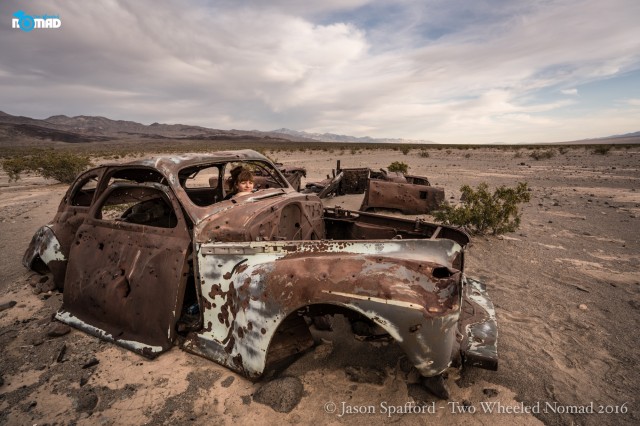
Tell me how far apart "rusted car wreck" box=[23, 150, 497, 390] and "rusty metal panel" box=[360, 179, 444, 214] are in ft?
13.0

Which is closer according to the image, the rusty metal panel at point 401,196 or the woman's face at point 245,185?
the woman's face at point 245,185

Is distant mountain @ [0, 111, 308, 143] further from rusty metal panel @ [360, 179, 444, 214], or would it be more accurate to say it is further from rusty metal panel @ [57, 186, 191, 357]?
rusty metal panel @ [57, 186, 191, 357]

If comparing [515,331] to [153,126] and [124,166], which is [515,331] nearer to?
[124,166]

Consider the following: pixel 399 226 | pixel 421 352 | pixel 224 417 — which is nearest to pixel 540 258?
pixel 399 226

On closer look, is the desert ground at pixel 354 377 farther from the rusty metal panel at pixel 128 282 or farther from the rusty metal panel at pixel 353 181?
the rusty metal panel at pixel 353 181

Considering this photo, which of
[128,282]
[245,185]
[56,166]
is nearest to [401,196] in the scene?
[245,185]

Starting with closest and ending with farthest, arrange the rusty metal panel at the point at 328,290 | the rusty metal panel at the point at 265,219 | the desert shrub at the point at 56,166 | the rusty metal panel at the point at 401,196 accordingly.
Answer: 1. the rusty metal panel at the point at 328,290
2. the rusty metal panel at the point at 265,219
3. the rusty metal panel at the point at 401,196
4. the desert shrub at the point at 56,166

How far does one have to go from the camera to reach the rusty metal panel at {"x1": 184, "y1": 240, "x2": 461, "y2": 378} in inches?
80.0

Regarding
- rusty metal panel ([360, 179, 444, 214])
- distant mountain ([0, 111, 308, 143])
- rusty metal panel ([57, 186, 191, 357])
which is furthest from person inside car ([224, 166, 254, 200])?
distant mountain ([0, 111, 308, 143])

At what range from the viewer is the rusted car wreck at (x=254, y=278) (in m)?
2.09

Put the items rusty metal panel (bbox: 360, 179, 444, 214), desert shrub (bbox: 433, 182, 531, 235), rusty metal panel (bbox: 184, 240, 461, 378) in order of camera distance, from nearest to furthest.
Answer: rusty metal panel (bbox: 184, 240, 461, 378) < desert shrub (bbox: 433, 182, 531, 235) < rusty metal panel (bbox: 360, 179, 444, 214)

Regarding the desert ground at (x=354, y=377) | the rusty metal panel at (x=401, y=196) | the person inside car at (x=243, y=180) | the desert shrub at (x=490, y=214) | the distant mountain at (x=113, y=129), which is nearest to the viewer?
the desert ground at (x=354, y=377)

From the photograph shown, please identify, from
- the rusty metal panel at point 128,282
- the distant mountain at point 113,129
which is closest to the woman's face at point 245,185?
the rusty metal panel at point 128,282

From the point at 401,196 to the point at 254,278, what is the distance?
624 centimetres
